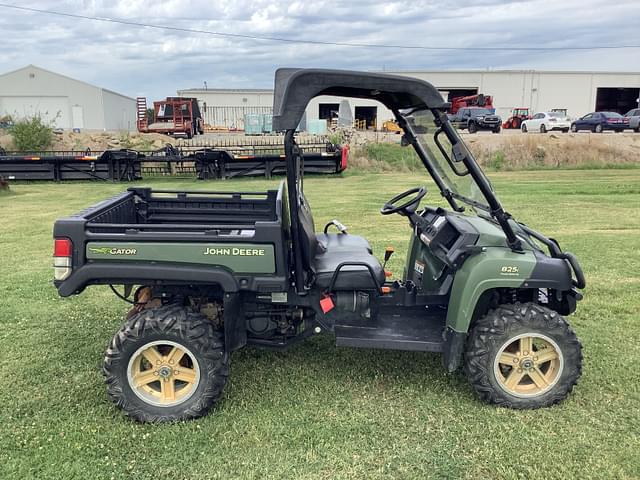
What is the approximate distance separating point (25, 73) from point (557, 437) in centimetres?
5068

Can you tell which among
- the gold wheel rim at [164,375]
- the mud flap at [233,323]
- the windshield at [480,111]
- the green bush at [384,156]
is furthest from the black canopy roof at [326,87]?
the windshield at [480,111]

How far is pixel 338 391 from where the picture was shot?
148 inches

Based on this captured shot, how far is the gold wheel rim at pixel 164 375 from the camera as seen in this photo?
11.1ft

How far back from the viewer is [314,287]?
11.8 ft

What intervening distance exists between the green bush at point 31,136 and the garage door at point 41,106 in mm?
22660

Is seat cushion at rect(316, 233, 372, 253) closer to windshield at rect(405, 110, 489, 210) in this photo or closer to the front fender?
windshield at rect(405, 110, 489, 210)

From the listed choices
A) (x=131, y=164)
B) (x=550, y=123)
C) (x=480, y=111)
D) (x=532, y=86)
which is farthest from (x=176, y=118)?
(x=532, y=86)

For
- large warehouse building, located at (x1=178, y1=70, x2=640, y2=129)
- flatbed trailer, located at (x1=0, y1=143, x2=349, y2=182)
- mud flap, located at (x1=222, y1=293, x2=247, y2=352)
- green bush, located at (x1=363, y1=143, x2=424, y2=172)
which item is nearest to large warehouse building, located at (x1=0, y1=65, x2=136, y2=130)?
large warehouse building, located at (x1=178, y1=70, x2=640, y2=129)

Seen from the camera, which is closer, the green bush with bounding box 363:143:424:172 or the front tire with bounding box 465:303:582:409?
the front tire with bounding box 465:303:582:409

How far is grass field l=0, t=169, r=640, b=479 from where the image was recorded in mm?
2961

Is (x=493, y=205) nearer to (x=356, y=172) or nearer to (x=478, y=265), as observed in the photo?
(x=478, y=265)

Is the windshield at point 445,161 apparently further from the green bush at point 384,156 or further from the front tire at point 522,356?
the green bush at point 384,156

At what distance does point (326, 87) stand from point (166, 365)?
6.27 feet

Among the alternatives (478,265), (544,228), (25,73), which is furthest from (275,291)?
(25,73)
